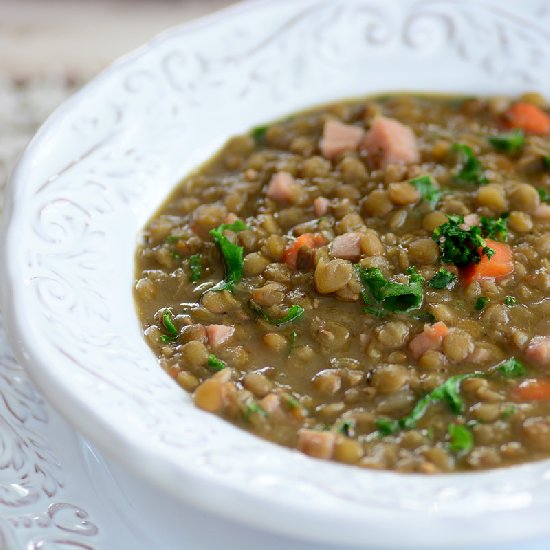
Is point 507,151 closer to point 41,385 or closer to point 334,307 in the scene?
point 334,307

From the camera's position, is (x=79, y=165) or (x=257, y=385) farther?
(x=79, y=165)

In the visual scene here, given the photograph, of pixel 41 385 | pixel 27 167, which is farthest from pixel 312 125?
pixel 41 385

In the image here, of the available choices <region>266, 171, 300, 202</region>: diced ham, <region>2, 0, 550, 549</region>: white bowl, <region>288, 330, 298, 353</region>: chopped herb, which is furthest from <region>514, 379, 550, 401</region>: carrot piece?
<region>266, 171, 300, 202</region>: diced ham

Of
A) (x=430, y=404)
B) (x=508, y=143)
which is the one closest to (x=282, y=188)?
(x=508, y=143)

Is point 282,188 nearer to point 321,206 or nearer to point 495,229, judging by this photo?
point 321,206

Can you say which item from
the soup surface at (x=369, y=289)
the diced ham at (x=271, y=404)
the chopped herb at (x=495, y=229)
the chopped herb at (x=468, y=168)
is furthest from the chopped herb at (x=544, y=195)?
the diced ham at (x=271, y=404)

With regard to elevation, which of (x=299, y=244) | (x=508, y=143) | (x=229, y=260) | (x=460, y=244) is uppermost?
(x=508, y=143)
